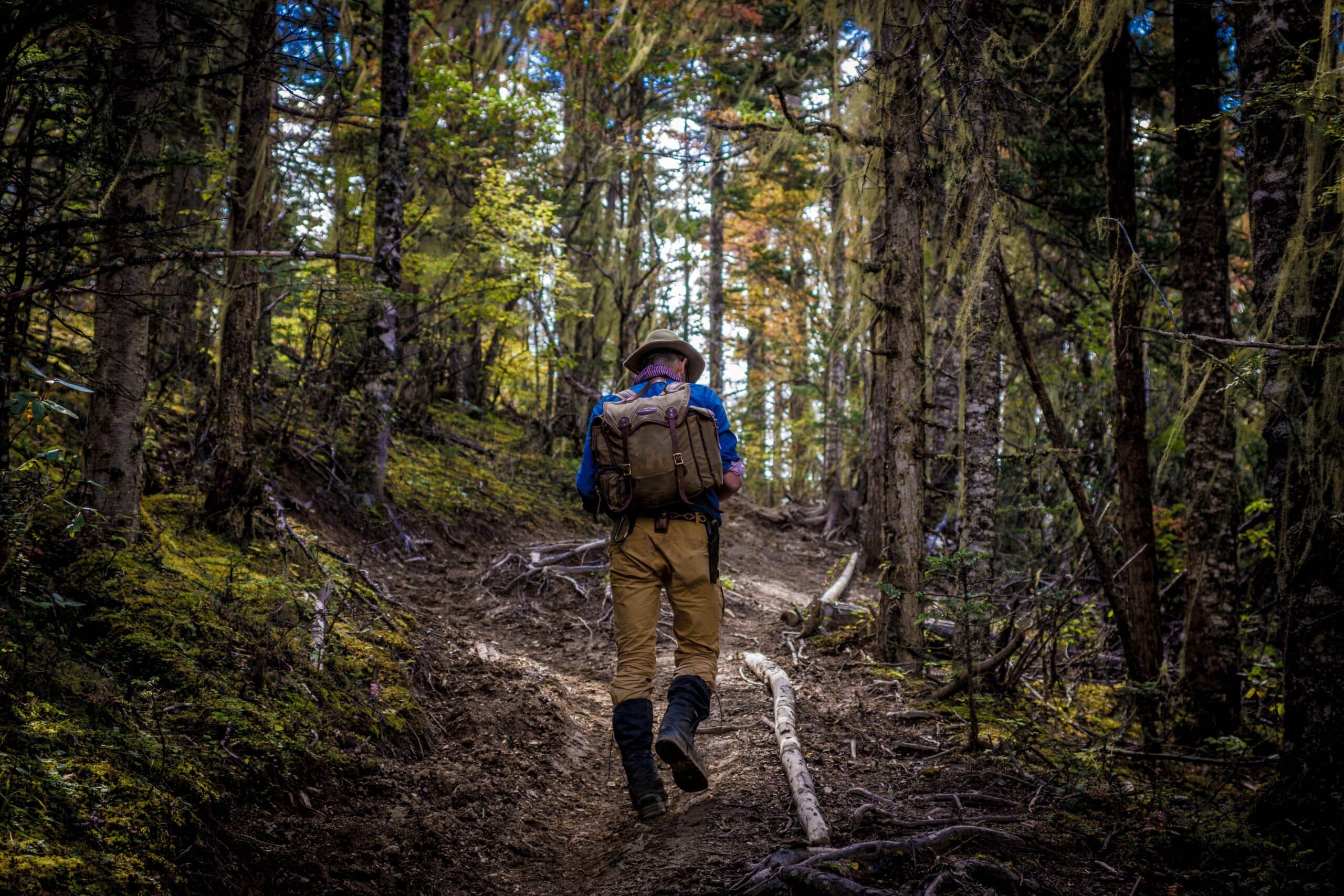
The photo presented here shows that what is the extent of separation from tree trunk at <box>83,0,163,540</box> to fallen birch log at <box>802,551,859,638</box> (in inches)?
224

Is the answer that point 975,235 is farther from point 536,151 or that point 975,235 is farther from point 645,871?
point 536,151

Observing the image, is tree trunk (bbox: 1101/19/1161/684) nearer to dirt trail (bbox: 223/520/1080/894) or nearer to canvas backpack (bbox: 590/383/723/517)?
dirt trail (bbox: 223/520/1080/894)

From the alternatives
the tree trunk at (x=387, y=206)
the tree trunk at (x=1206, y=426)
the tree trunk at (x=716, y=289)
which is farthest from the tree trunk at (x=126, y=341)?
the tree trunk at (x=716, y=289)

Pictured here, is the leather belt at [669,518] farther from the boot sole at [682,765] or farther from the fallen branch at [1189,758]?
the fallen branch at [1189,758]

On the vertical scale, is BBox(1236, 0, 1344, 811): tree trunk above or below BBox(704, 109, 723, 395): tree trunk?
below

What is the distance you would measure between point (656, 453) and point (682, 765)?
5.33ft

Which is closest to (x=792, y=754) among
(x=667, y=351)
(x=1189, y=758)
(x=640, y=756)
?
(x=640, y=756)

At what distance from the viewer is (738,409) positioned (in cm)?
2231

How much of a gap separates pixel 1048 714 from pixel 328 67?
21.3 feet

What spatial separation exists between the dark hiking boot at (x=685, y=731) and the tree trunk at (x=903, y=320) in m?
2.39

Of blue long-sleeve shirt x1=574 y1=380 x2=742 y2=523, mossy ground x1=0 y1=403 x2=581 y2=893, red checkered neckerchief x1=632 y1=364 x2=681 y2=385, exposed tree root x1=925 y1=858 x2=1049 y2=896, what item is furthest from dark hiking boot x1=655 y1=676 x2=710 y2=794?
red checkered neckerchief x1=632 y1=364 x2=681 y2=385

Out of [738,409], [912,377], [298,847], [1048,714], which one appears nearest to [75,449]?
[298,847]

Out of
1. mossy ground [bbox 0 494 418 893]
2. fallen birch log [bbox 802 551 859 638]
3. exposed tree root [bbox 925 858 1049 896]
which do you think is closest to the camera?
mossy ground [bbox 0 494 418 893]

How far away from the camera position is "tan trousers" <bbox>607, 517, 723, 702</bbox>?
4395 mm
